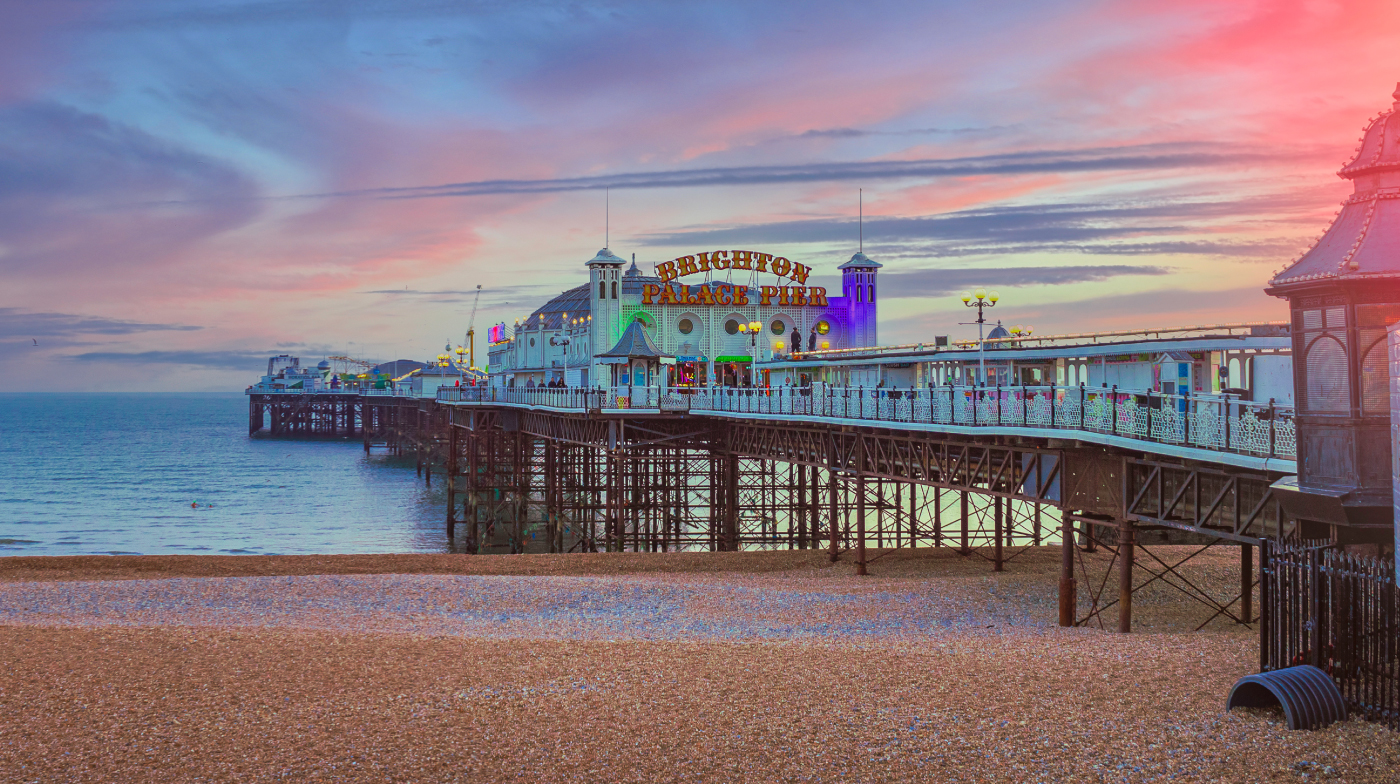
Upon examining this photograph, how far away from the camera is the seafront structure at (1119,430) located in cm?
1196

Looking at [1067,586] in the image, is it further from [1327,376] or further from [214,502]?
[214,502]

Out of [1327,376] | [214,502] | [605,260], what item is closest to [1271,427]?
[1327,376]

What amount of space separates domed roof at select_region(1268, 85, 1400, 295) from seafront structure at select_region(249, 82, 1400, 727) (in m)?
0.03

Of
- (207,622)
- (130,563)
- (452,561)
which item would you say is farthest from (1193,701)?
(130,563)

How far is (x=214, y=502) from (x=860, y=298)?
42.9 metres

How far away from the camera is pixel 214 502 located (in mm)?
66312

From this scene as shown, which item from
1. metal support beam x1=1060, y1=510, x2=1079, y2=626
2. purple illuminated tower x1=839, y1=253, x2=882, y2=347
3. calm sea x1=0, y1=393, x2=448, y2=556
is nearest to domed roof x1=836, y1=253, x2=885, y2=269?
purple illuminated tower x1=839, y1=253, x2=882, y2=347

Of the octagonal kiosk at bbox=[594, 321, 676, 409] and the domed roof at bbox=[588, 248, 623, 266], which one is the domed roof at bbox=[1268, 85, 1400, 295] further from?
the domed roof at bbox=[588, 248, 623, 266]

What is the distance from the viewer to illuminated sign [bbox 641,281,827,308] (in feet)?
173

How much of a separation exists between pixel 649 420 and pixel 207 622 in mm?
22956

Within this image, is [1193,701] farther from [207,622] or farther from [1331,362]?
[207,622]

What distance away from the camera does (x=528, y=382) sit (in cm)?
6438

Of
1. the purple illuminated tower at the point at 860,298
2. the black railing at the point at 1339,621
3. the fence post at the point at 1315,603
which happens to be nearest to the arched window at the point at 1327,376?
the black railing at the point at 1339,621

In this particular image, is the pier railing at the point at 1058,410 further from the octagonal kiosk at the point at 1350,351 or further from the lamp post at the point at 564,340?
Result: the lamp post at the point at 564,340
